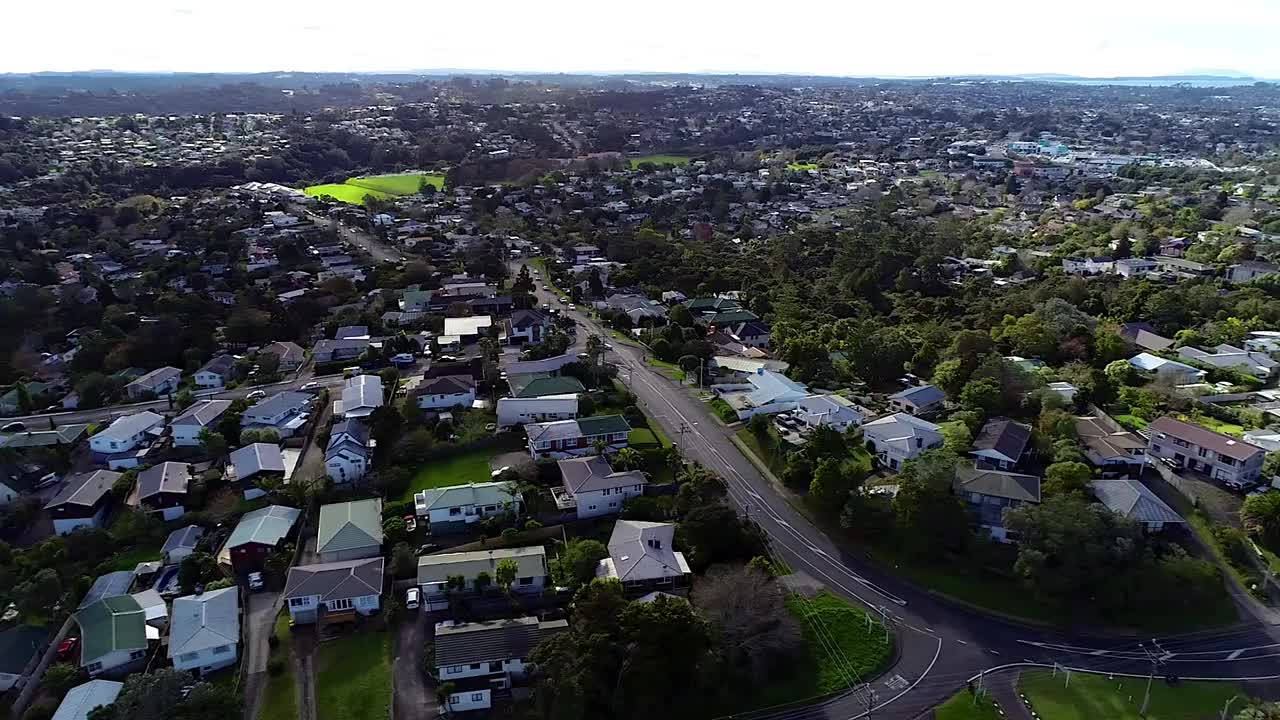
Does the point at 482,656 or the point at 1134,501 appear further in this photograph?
the point at 1134,501

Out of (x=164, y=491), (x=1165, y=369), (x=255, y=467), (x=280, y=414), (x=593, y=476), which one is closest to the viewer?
(x=593, y=476)

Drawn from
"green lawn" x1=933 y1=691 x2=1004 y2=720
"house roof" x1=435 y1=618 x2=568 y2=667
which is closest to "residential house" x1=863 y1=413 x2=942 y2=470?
"green lawn" x1=933 y1=691 x2=1004 y2=720

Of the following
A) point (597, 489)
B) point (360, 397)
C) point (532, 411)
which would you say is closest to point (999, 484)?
point (597, 489)

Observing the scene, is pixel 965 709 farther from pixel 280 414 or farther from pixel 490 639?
pixel 280 414

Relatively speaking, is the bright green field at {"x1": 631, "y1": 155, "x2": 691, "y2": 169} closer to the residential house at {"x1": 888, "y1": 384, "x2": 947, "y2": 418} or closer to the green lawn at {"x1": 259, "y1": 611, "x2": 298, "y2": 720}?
the residential house at {"x1": 888, "y1": 384, "x2": 947, "y2": 418}

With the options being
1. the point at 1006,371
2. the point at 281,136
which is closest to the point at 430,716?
the point at 1006,371
